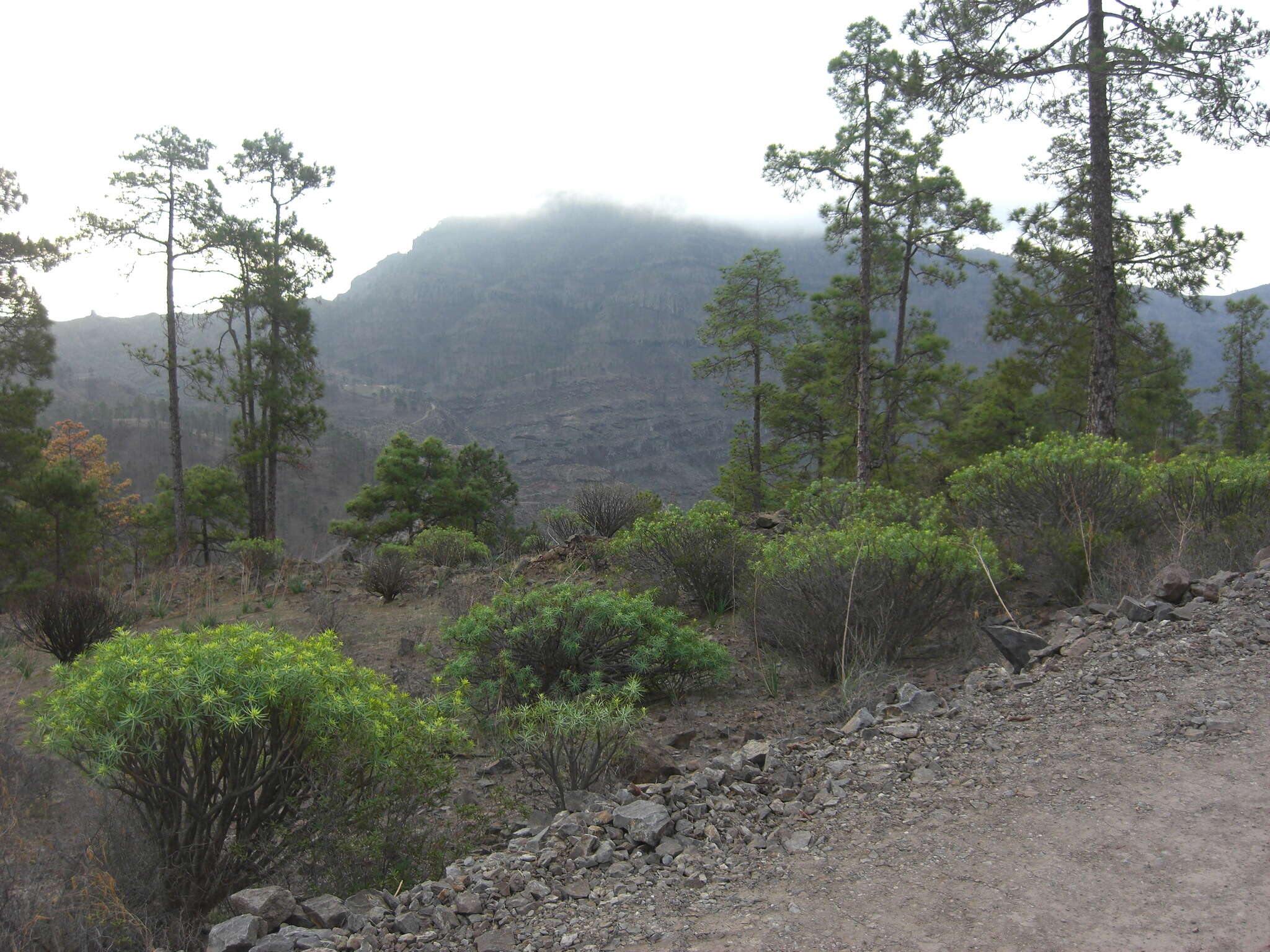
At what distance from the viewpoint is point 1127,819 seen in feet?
9.45

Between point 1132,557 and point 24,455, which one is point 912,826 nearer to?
point 1132,557

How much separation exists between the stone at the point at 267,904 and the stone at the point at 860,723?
2.76 meters

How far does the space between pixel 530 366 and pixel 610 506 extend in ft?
498

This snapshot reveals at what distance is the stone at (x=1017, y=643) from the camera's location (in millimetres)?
4918

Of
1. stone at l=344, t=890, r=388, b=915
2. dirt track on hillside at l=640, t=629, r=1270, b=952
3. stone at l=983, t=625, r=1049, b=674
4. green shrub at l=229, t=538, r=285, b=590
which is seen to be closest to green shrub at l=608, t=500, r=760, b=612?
stone at l=983, t=625, r=1049, b=674

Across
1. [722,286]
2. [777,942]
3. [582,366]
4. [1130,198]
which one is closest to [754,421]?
[722,286]

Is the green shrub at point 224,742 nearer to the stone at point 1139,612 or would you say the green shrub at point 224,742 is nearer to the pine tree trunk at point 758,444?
the stone at point 1139,612

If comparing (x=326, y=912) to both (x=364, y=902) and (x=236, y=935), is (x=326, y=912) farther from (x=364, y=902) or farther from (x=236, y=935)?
(x=236, y=935)

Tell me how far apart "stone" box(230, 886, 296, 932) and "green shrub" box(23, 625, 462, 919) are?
1.43 feet

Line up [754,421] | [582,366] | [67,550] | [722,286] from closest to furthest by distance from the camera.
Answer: [67,550], [722,286], [754,421], [582,366]

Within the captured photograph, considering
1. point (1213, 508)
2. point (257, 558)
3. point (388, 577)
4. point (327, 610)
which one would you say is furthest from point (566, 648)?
point (257, 558)

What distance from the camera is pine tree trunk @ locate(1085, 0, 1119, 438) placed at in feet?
32.9

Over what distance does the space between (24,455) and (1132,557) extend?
1905 cm

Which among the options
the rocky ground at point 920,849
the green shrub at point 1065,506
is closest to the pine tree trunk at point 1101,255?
the green shrub at point 1065,506
